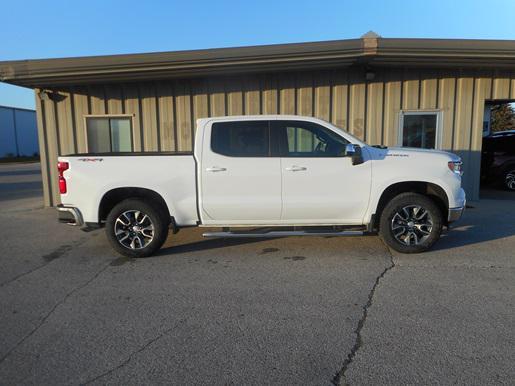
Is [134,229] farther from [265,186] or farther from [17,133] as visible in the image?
[17,133]

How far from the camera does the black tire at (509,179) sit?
12039 millimetres

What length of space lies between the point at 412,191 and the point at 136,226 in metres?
4.07

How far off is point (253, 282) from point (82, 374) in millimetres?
2149

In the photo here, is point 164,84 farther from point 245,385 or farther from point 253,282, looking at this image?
point 245,385

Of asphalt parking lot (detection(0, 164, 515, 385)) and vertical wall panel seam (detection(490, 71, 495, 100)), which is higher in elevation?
vertical wall panel seam (detection(490, 71, 495, 100))

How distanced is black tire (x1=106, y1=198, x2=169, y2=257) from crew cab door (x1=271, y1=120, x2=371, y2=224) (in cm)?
180

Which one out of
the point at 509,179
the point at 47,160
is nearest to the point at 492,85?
the point at 509,179

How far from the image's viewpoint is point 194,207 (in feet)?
17.9

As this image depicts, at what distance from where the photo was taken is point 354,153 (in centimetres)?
519

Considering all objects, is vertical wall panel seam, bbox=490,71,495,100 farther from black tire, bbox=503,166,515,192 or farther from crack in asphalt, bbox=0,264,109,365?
crack in asphalt, bbox=0,264,109,365

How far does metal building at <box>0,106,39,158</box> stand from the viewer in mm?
43594

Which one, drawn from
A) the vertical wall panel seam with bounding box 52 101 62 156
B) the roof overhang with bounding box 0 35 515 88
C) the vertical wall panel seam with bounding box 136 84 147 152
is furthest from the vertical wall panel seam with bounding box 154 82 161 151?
the vertical wall panel seam with bounding box 52 101 62 156

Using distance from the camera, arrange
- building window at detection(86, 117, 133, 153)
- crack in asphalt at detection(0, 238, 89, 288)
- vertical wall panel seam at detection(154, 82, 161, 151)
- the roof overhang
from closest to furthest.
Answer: crack in asphalt at detection(0, 238, 89, 288)
the roof overhang
vertical wall panel seam at detection(154, 82, 161, 151)
building window at detection(86, 117, 133, 153)

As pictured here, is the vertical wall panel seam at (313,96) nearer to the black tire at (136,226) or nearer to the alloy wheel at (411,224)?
the alloy wheel at (411,224)
